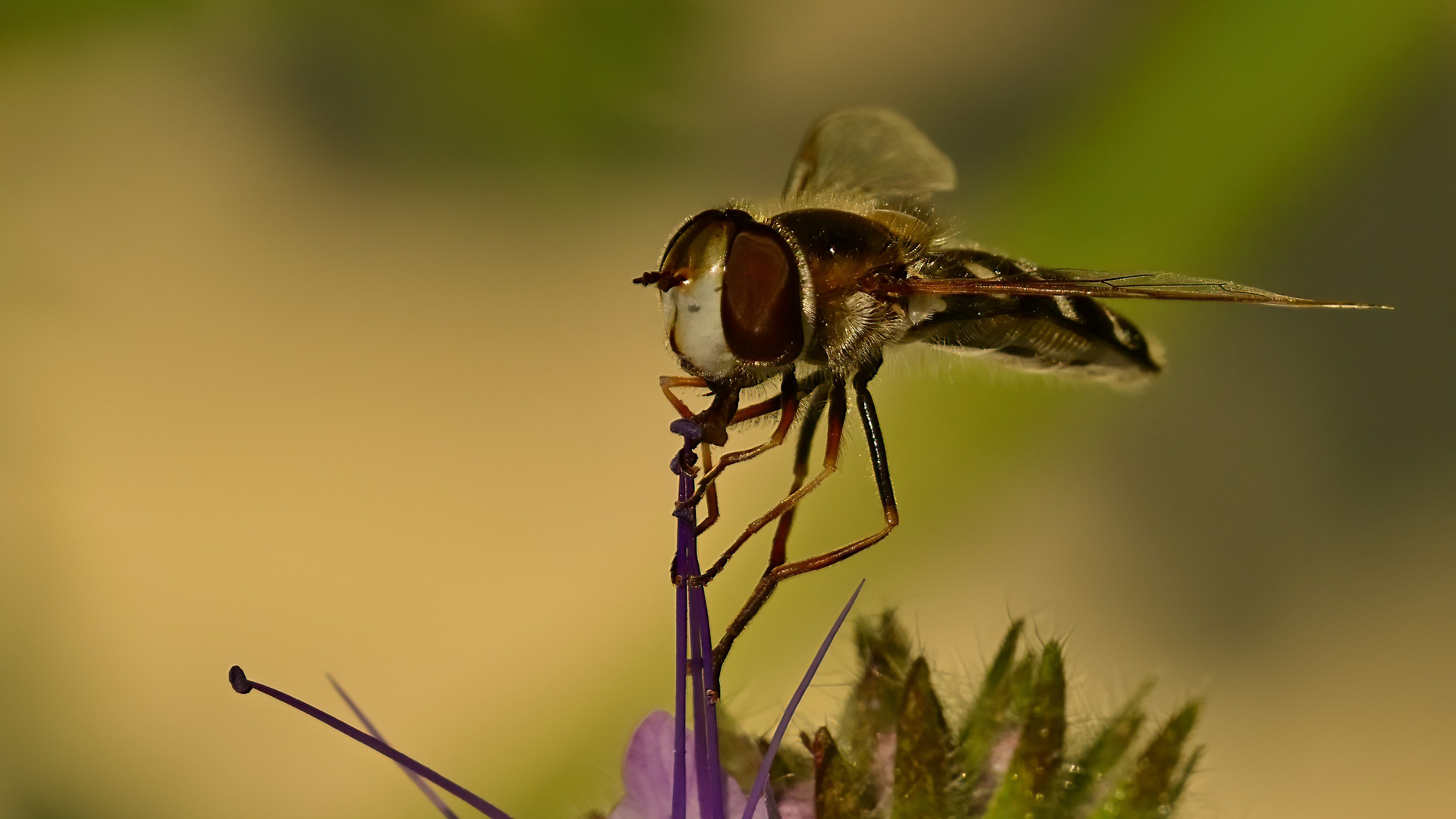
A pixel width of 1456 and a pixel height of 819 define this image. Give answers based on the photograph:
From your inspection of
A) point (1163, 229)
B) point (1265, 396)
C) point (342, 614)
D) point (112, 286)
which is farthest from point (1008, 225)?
point (112, 286)

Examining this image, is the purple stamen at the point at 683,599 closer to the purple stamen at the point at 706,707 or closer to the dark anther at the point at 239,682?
the purple stamen at the point at 706,707

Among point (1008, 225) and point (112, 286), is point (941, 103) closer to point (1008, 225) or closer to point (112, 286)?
point (1008, 225)

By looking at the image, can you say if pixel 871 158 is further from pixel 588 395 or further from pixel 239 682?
pixel 588 395

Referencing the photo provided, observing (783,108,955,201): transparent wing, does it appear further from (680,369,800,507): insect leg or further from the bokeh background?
the bokeh background

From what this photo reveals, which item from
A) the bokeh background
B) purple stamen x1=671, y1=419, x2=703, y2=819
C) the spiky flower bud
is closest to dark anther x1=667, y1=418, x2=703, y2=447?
purple stamen x1=671, y1=419, x2=703, y2=819

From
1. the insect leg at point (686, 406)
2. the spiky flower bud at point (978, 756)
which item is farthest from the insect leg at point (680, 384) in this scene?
the spiky flower bud at point (978, 756)

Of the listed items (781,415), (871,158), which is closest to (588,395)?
(871,158)
